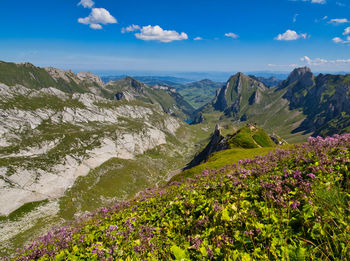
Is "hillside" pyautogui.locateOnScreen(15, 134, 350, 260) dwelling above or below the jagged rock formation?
above

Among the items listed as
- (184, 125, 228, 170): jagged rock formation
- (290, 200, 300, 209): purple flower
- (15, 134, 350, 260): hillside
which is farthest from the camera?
(184, 125, 228, 170): jagged rock formation

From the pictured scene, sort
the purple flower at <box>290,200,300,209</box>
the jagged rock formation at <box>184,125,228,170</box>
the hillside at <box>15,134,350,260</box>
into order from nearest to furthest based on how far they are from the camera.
→ the hillside at <box>15,134,350,260</box> → the purple flower at <box>290,200,300,209</box> → the jagged rock formation at <box>184,125,228,170</box>

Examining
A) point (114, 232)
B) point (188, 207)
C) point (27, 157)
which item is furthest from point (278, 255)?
point (27, 157)

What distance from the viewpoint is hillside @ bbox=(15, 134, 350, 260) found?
158 inches

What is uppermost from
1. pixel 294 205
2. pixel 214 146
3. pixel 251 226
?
pixel 294 205

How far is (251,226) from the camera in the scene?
5.15 m

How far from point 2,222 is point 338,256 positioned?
700 feet

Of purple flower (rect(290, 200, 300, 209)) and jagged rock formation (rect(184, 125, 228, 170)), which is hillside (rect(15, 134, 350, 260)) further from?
jagged rock formation (rect(184, 125, 228, 170))

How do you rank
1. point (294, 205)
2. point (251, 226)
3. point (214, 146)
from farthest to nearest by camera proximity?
point (214, 146) → point (294, 205) → point (251, 226)

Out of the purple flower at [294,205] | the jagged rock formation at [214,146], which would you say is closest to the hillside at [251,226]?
the purple flower at [294,205]

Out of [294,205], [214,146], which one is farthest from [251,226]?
[214,146]

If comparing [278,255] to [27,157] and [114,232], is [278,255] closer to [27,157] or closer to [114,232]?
[114,232]

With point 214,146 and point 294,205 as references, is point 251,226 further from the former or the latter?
point 214,146

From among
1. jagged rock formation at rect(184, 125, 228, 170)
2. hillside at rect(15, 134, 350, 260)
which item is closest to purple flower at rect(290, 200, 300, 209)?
hillside at rect(15, 134, 350, 260)
